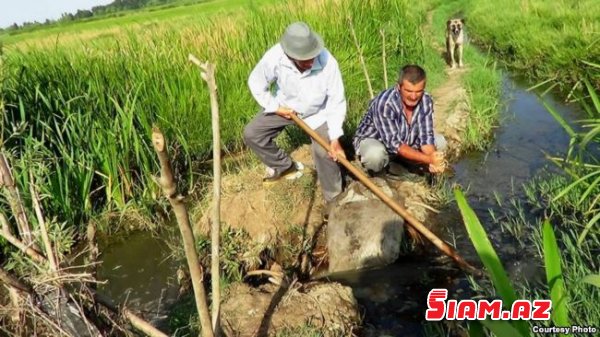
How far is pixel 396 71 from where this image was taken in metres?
6.94

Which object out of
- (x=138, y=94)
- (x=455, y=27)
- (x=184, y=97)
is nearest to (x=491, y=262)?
(x=138, y=94)

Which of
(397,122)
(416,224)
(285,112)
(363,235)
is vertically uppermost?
(285,112)

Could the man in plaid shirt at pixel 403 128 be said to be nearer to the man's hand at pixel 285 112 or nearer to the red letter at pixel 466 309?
the man's hand at pixel 285 112

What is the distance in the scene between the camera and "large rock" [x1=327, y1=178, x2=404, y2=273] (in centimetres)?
347

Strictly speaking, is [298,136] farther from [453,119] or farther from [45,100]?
[45,100]

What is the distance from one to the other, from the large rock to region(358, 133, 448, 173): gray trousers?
0.41m

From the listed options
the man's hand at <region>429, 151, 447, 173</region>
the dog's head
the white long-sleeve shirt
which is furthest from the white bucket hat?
the dog's head

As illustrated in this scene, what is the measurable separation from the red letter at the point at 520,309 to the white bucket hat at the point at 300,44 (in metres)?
2.41

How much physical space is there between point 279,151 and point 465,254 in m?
1.79

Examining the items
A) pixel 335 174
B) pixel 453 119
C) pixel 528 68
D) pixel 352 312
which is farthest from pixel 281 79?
pixel 528 68

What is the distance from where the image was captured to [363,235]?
3.54 meters

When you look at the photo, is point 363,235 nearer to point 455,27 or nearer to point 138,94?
point 138,94

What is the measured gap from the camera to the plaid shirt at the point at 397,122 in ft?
12.5

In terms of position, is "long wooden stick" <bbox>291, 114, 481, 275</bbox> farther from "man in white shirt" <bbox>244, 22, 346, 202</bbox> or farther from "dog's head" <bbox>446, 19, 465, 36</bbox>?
"dog's head" <bbox>446, 19, 465, 36</bbox>
